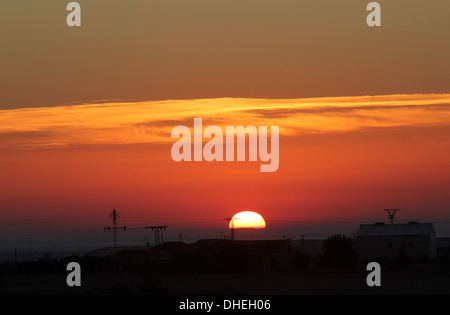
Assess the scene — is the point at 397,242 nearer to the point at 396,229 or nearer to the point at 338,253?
the point at 396,229

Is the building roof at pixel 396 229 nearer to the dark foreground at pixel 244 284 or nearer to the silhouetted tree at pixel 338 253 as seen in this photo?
the silhouetted tree at pixel 338 253

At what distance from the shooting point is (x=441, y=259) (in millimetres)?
99750

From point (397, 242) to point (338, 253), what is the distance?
508 inches

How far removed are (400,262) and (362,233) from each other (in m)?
19.5

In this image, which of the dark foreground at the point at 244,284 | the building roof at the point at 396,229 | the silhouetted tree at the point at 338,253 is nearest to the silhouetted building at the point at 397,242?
the building roof at the point at 396,229

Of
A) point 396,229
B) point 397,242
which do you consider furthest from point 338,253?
point 396,229

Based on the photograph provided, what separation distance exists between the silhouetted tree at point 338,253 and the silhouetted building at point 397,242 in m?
Result: 4.71

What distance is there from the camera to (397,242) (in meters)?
113
